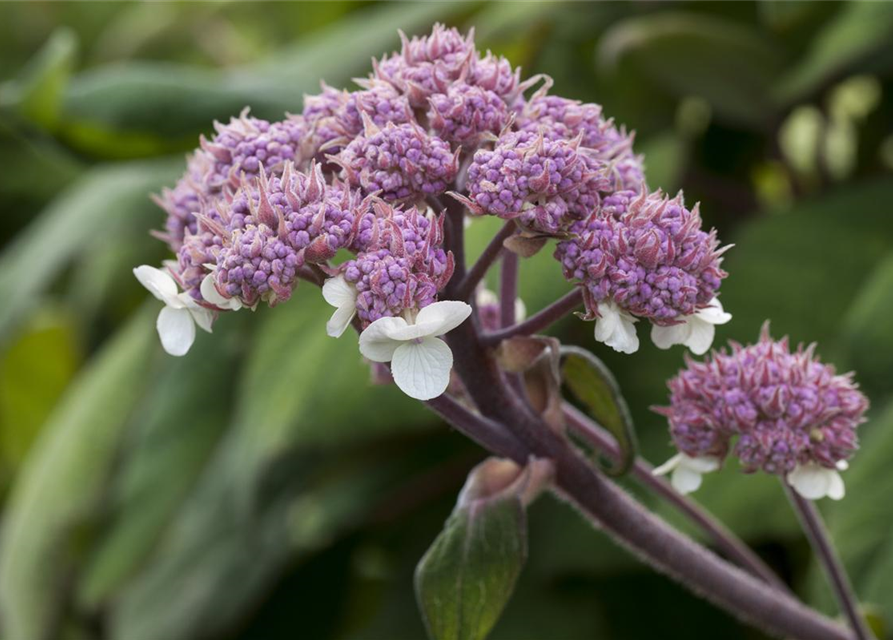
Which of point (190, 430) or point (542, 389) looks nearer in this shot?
point (542, 389)

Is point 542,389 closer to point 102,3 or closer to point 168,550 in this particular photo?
point 168,550

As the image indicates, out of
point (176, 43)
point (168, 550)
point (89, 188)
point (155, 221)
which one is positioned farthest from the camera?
point (176, 43)

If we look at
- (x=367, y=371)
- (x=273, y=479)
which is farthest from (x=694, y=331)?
(x=273, y=479)

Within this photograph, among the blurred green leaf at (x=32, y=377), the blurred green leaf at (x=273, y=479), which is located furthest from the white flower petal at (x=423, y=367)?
the blurred green leaf at (x=32, y=377)

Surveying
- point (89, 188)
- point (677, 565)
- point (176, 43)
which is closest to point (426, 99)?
point (677, 565)

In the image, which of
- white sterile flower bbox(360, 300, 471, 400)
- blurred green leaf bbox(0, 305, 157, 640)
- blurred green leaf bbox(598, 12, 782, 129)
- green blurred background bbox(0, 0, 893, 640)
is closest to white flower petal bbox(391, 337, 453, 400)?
white sterile flower bbox(360, 300, 471, 400)

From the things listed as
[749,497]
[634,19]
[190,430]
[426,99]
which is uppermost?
[426,99]

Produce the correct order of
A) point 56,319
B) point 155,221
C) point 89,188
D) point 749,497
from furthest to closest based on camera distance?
point 56,319 → point 89,188 → point 155,221 → point 749,497
